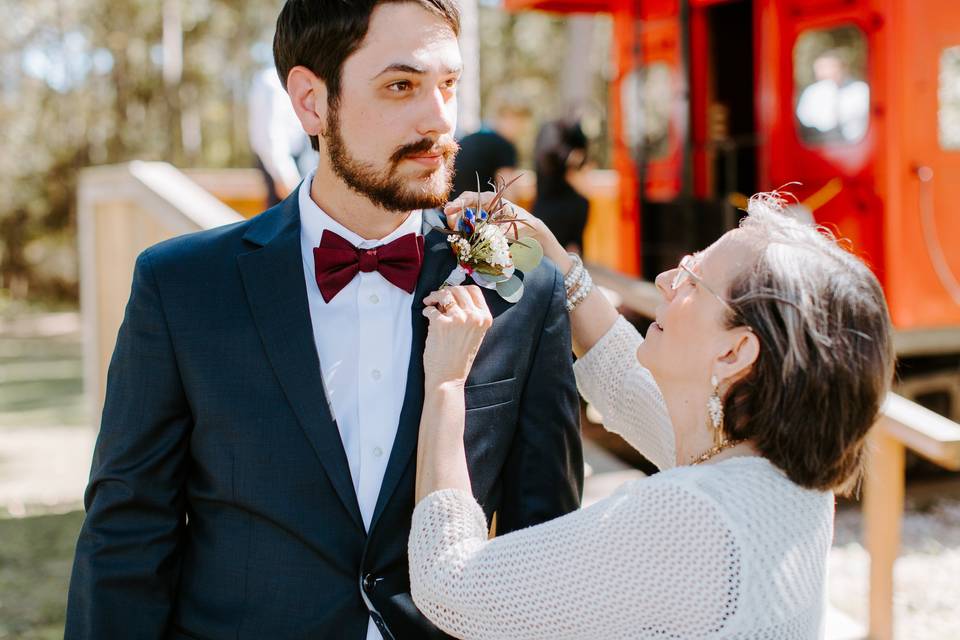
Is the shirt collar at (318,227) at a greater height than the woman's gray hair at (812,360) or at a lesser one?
greater

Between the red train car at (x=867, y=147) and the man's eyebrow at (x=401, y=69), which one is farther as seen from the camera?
the red train car at (x=867, y=147)

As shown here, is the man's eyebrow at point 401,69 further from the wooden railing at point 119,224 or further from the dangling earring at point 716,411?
the wooden railing at point 119,224

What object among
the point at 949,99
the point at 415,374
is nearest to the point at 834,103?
the point at 949,99

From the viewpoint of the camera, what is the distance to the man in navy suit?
6.73 feet

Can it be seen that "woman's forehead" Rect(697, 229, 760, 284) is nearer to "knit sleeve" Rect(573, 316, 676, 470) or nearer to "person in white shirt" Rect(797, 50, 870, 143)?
"knit sleeve" Rect(573, 316, 676, 470)

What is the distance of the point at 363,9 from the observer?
217 centimetres

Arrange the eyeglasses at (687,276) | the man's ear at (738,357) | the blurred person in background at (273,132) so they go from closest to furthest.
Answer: the man's ear at (738,357) < the eyeglasses at (687,276) < the blurred person in background at (273,132)

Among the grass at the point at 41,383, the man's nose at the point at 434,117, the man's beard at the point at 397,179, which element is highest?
the man's nose at the point at 434,117

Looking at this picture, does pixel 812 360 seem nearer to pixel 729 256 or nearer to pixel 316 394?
pixel 729 256

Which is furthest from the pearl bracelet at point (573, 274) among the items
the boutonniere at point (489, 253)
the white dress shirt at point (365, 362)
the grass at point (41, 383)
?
the grass at point (41, 383)

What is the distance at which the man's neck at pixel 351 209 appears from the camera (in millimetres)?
2316

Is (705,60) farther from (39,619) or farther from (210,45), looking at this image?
(210,45)

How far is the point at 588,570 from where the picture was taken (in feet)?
6.33

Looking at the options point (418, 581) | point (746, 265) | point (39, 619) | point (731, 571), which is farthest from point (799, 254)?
point (39, 619)
